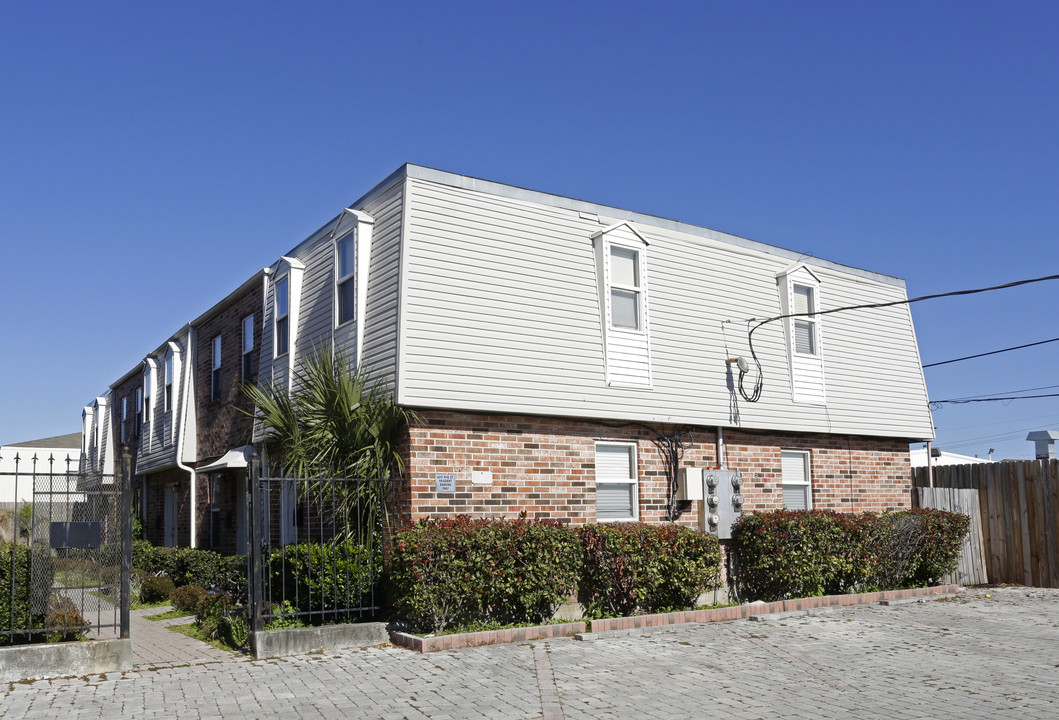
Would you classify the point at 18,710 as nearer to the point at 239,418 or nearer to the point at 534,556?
the point at 534,556

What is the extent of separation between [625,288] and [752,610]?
5110 millimetres

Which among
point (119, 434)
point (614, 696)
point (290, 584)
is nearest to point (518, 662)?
point (614, 696)

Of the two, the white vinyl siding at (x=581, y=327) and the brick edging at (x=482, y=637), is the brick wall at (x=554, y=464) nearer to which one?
the white vinyl siding at (x=581, y=327)

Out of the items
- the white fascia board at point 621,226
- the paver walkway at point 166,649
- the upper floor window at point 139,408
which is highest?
the white fascia board at point 621,226

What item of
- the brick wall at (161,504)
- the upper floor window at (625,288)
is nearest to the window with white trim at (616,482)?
the upper floor window at (625,288)

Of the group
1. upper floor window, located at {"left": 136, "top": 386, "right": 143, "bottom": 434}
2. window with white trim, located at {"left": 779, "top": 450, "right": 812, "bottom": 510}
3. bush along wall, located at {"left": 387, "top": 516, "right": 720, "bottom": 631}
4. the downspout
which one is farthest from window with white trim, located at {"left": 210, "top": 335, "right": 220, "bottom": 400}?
window with white trim, located at {"left": 779, "top": 450, "right": 812, "bottom": 510}

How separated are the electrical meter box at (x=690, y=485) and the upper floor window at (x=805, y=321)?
3649 millimetres

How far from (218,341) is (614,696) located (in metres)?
13.8

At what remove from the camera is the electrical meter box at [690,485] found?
47.2 feet

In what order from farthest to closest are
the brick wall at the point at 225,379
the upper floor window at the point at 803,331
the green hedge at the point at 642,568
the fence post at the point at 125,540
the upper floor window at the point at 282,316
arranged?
the brick wall at the point at 225,379, the upper floor window at the point at 803,331, the upper floor window at the point at 282,316, the green hedge at the point at 642,568, the fence post at the point at 125,540

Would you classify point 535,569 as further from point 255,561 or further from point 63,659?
point 63,659

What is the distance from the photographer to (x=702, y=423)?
14930 mm

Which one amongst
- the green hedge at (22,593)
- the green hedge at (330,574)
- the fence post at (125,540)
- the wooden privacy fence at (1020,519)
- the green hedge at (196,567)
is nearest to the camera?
the green hedge at (22,593)

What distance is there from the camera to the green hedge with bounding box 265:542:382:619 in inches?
442
